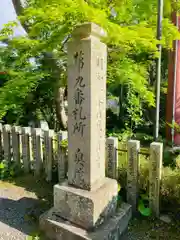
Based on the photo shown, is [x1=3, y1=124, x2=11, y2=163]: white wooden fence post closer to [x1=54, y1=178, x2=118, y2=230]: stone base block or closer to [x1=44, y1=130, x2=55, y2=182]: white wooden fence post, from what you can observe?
[x1=44, y1=130, x2=55, y2=182]: white wooden fence post

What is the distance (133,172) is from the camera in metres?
3.15

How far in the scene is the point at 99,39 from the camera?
2.47 m

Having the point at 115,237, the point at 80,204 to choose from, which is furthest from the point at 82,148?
the point at 115,237

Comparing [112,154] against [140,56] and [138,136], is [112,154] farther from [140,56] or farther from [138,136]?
[138,136]

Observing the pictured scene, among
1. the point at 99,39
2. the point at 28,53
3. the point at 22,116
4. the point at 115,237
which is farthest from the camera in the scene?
the point at 22,116

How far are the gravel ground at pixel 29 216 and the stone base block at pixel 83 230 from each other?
0.17m

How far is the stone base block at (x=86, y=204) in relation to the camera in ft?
8.28

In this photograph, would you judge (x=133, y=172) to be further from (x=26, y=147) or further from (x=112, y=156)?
(x=26, y=147)

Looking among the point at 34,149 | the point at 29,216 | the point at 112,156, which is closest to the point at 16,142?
the point at 34,149

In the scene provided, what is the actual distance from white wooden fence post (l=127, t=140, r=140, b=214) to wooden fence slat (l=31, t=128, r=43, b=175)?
6.30ft

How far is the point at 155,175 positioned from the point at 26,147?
274cm

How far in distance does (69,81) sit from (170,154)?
8.86ft

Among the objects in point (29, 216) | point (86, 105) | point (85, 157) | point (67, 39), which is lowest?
point (29, 216)

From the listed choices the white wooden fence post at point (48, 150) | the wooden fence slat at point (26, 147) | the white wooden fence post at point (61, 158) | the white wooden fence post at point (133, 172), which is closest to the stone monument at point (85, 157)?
the white wooden fence post at point (133, 172)
